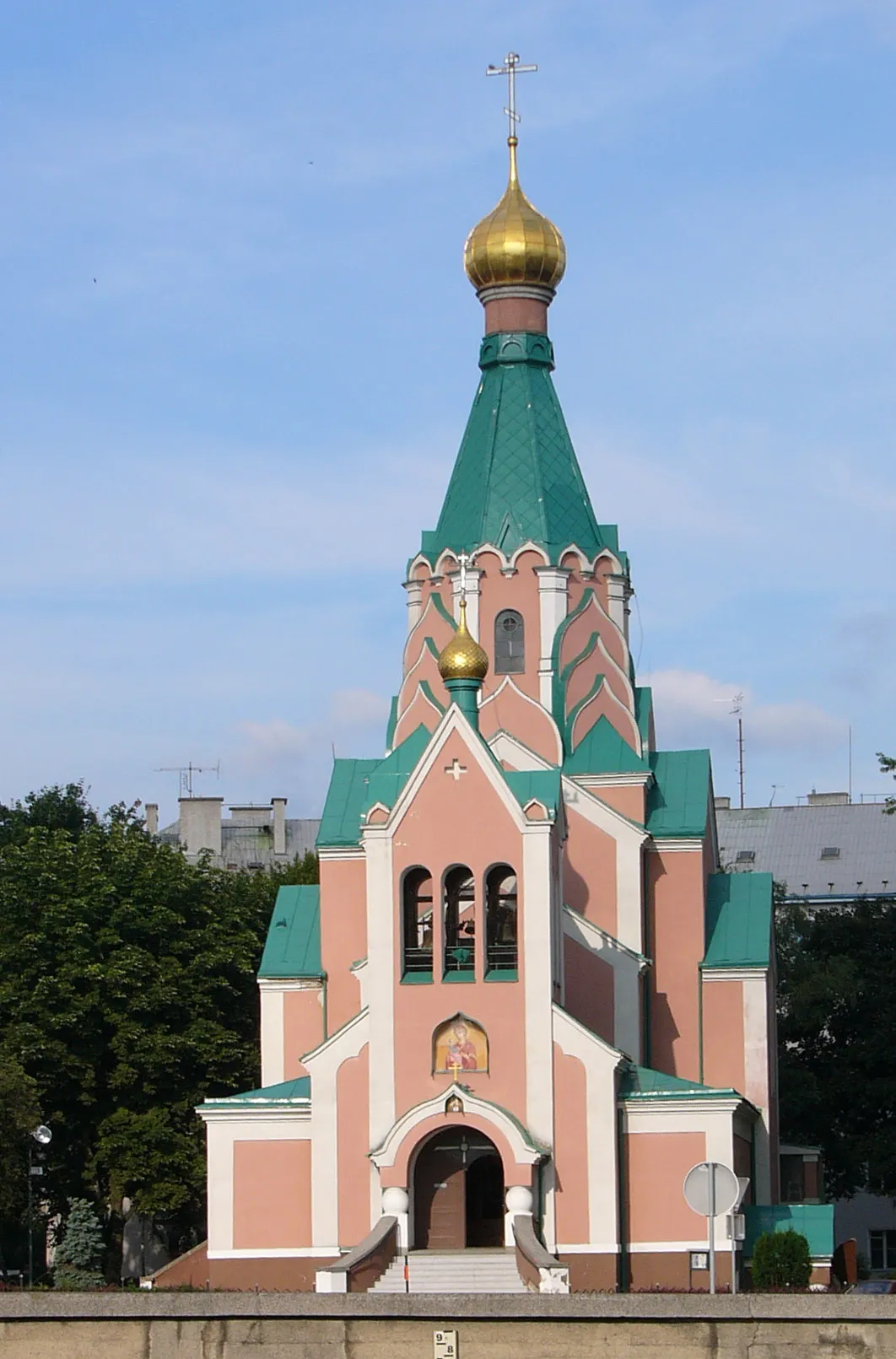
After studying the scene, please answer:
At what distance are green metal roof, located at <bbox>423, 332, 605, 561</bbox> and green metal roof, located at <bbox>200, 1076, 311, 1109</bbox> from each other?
8.31 meters

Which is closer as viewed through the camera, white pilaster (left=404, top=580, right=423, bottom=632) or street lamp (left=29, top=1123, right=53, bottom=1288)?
street lamp (left=29, top=1123, right=53, bottom=1288)

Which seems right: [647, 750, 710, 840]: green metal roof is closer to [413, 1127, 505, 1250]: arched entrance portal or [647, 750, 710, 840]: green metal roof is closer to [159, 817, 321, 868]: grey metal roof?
[413, 1127, 505, 1250]: arched entrance portal

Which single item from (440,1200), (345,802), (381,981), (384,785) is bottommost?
(440,1200)

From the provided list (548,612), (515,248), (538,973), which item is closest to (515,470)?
(548,612)

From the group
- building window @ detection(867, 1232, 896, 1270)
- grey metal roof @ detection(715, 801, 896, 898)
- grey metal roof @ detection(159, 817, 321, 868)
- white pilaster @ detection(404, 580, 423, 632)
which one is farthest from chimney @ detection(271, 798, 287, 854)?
white pilaster @ detection(404, 580, 423, 632)

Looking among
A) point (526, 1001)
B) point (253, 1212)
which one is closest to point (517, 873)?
point (526, 1001)

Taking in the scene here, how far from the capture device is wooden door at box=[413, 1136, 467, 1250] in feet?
98.3

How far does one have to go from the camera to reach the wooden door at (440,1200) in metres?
30.0

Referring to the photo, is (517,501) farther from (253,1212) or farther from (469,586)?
(253,1212)

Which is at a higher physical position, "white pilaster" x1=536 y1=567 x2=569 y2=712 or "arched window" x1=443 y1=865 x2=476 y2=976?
"white pilaster" x1=536 y1=567 x2=569 y2=712

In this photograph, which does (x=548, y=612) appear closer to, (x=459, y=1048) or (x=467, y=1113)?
(x=459, y=1048)

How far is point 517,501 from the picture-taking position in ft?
118

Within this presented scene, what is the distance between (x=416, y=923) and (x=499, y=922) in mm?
1073

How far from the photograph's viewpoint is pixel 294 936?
118ft
